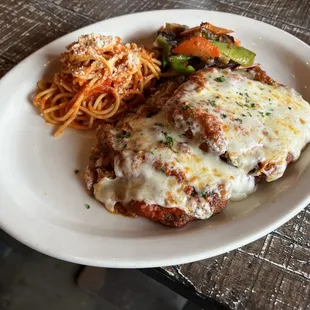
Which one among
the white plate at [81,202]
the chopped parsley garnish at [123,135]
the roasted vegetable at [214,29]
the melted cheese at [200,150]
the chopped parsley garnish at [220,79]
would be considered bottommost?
the white plate at [81,202]

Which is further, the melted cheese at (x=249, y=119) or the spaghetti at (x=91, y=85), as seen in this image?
the spaghetti at (x=91, y=85)

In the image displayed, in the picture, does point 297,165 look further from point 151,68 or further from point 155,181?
point 151,68

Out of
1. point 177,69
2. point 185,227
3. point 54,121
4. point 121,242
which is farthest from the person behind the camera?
point 177,69

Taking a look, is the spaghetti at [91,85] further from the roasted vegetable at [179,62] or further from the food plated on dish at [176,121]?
the roasted vegetable at [179,62]

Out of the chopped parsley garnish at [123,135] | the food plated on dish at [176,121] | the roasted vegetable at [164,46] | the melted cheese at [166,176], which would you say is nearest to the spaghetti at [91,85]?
the food plated on dish at [176,121]

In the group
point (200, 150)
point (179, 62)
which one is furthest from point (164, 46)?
point (200, 150)

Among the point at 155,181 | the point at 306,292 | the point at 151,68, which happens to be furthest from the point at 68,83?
the point at 306,292

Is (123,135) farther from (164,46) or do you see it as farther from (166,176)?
(164,46)
